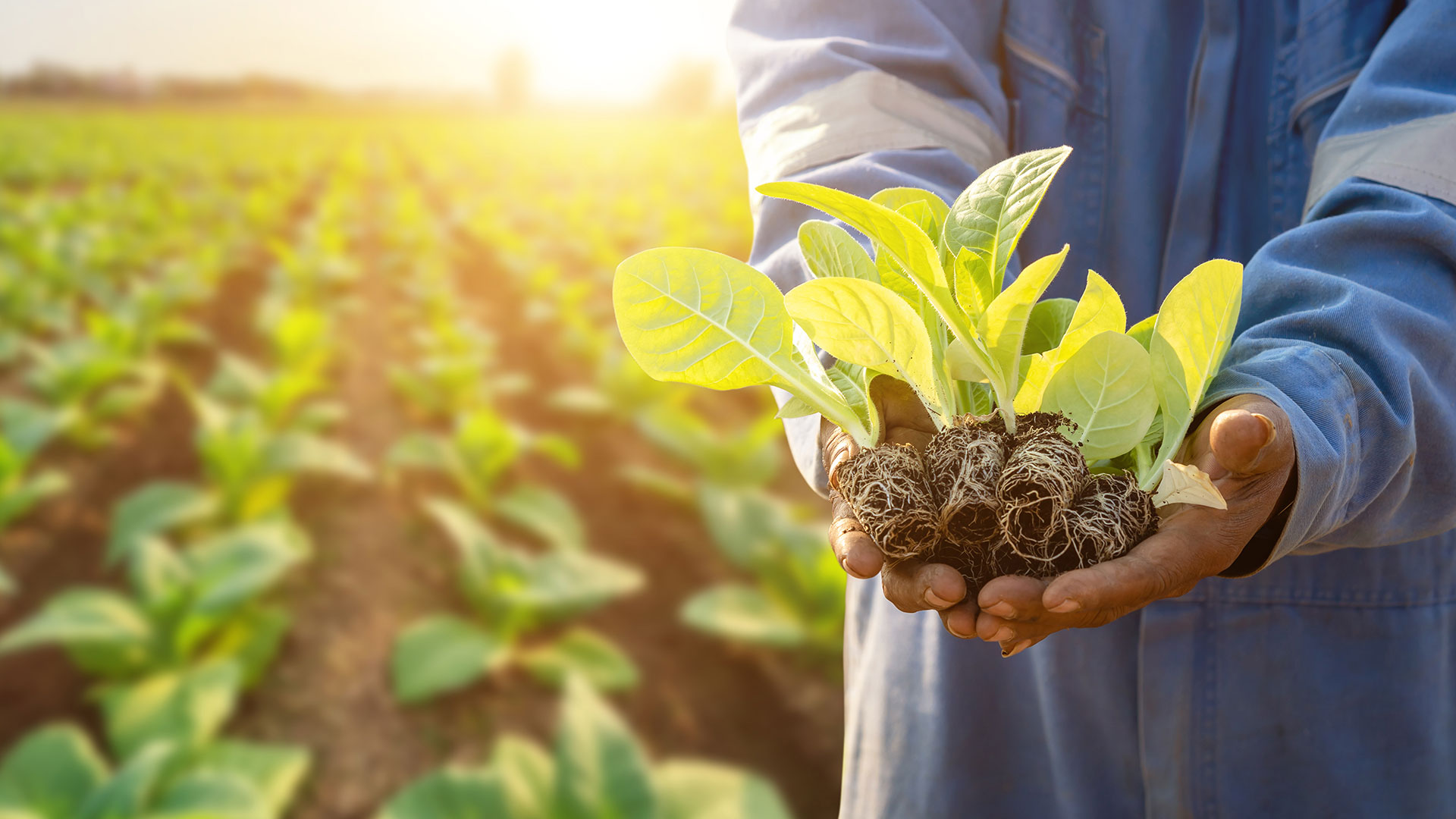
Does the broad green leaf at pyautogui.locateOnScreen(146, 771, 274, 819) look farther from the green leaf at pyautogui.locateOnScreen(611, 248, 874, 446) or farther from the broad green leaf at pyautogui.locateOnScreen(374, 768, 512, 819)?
the green leaf at pyautogui.locateOnScreen(611, 248, 874, 446)

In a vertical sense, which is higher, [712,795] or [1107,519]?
[1107,519]

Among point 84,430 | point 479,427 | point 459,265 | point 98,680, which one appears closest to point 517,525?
point 479,427

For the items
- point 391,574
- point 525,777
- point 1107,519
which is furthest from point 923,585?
point 391,574

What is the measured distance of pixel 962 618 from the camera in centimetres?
64

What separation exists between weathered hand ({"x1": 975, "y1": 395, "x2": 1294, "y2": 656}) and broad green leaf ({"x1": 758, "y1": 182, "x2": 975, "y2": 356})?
0.19 m

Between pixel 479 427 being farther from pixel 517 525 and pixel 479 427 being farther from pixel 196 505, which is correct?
pixel 196 505

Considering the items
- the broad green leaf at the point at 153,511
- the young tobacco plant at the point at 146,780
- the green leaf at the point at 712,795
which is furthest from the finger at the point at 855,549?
the broad green leaf at the point at 153,511

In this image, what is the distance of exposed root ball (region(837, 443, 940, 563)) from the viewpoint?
2.16ft

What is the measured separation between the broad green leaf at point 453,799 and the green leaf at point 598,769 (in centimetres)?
10

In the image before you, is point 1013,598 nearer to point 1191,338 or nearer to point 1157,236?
point 1191,338

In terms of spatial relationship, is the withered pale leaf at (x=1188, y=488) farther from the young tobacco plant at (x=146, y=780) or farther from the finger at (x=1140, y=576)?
the young tobacco plant at (x=146, y=780)

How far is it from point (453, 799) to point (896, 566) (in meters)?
1.09

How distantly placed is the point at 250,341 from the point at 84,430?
1.62 m

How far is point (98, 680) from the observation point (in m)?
2.17
